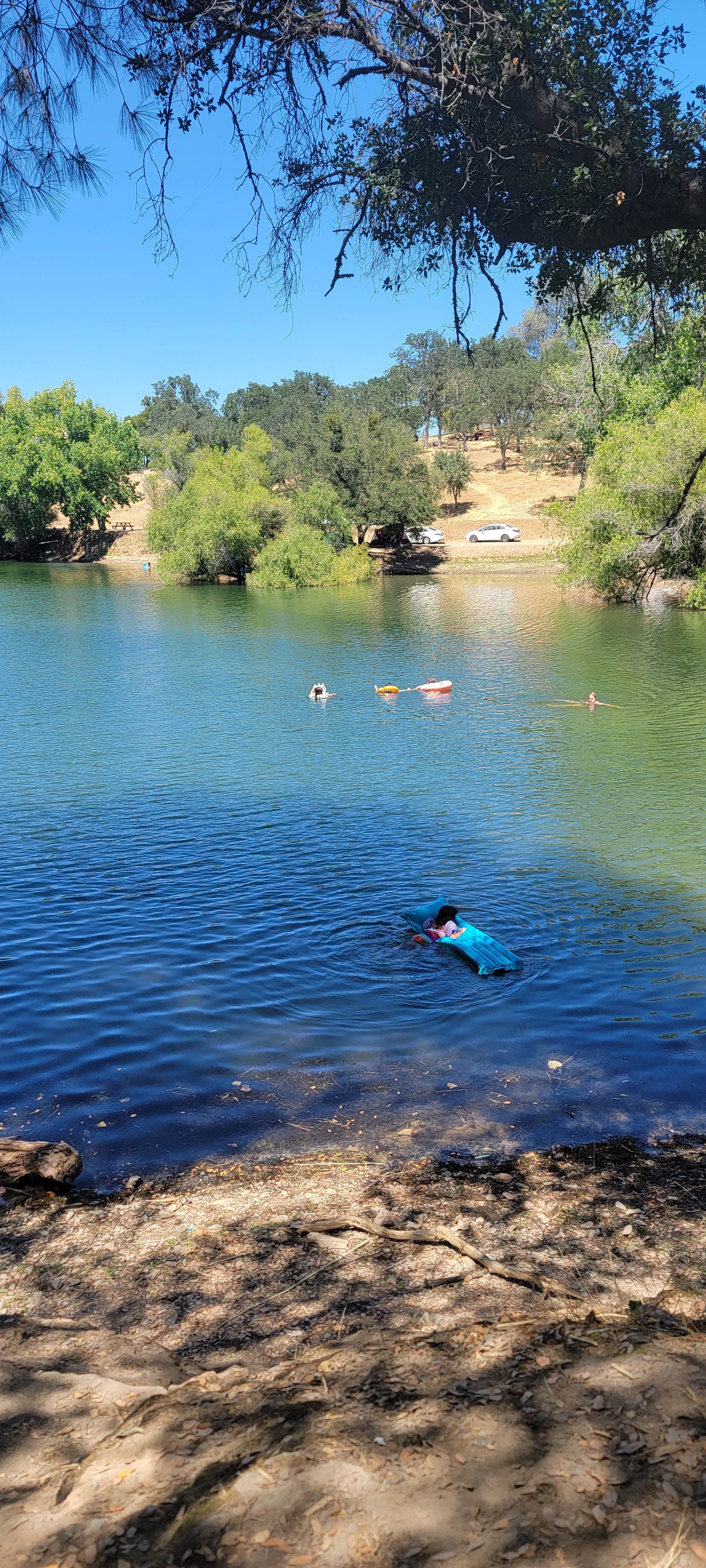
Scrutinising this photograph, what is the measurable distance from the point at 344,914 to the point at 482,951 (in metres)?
2.42

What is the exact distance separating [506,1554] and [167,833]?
15.3 meters

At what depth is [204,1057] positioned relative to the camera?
378 inches

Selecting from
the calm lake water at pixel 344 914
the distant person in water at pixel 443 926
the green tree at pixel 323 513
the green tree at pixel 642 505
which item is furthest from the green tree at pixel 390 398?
the distant person in water at pixel 443 926

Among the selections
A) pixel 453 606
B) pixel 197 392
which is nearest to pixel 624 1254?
pixel 453 606

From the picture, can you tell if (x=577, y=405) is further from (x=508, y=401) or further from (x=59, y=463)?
(x=59, y=463)

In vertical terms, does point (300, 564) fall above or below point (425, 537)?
below

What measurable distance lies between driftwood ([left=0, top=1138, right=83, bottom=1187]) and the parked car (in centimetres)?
8084

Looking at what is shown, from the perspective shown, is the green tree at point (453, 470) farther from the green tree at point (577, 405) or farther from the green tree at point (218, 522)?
the green tree at point (218, 522)

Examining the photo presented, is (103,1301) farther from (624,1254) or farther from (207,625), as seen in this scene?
(207,625)

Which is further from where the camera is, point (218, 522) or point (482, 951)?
point (218, 522)

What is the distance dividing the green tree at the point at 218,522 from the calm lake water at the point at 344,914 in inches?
1605

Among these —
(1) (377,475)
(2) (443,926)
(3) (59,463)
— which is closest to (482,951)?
(2) (443,926)

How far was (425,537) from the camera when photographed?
85688mm

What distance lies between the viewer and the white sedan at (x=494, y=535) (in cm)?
8538
